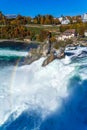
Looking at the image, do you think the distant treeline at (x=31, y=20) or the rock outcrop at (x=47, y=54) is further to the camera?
the distant treeline at (x=31, y=20)

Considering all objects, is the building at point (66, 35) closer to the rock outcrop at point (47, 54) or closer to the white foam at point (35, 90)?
the rock outcrop at point (47, 54)

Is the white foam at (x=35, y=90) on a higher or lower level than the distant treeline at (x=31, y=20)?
higher

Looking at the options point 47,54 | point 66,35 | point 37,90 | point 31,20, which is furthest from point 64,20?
point 37,90

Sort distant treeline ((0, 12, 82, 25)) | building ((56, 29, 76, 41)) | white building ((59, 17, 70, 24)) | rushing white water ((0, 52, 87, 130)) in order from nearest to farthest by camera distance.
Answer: rushing white water ((0, 52, 87, 130))
building ((56, 29, 76, 41))
distant treeline ((0, 12, 82, 25))
white building ((59, 17, 70, 24))

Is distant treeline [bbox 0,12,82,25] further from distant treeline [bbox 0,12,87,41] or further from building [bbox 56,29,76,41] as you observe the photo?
building [bbox 56,29,76,41]

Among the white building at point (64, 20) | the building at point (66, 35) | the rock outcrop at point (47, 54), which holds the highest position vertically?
the rock outcrop at point (47, 54)

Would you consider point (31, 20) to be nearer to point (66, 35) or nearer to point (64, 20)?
Result: point (64, 20)

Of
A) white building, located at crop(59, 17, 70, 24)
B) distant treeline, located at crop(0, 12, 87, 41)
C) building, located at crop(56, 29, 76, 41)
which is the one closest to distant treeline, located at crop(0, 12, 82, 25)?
distant treeline, located at crop(0, 12, 87, 41)

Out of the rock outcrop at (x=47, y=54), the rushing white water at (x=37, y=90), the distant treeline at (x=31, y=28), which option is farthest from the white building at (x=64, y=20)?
the rushing white water at (x=37, y=90)

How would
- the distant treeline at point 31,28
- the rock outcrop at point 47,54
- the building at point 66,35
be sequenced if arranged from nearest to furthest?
1. the rock outcrop at point 47,54
2. the building at point 66,35
3. the distant treeline at point 31,28

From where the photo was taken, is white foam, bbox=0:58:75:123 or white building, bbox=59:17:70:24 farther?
white building, bbox=59:17:70:24

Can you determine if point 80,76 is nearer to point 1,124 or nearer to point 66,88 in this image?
point 66,88
